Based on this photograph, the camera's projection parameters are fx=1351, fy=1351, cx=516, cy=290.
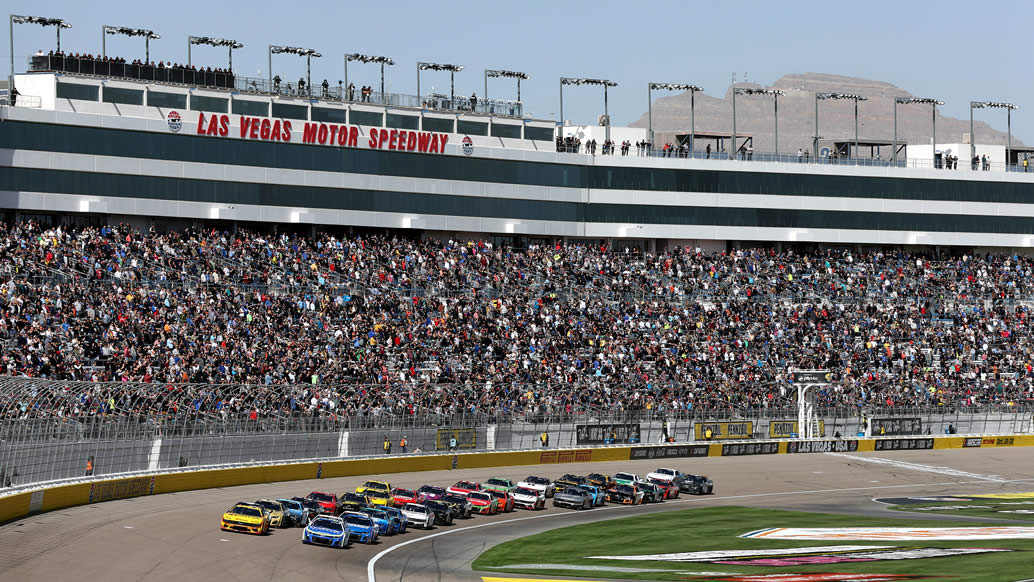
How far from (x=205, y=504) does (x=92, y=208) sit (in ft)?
107

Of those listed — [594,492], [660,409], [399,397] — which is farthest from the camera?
[660,409]

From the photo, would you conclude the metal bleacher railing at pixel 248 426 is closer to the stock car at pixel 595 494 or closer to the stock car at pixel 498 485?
the stock car at pixel 498 485

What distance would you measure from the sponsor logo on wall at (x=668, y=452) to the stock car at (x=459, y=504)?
18831 millimetres

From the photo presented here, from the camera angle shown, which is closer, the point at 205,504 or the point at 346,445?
the point at 205,504

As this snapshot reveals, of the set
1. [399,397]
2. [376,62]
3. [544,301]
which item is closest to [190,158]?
[376,62]

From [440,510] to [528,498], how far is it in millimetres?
6221

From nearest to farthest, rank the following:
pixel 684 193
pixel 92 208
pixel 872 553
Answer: pixel 872 553 < pixel 92 208 < pixel 684 193

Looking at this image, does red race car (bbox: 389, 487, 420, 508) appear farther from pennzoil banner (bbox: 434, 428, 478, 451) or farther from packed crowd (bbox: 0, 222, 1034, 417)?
pennzoil banner (bbox: 434, 428, 478, 451)

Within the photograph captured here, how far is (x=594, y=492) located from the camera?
51469 mm

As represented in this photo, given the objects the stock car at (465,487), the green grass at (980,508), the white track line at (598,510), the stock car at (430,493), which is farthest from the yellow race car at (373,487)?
the green grass at (980,508)

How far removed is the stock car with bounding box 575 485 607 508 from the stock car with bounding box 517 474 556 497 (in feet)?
3.98

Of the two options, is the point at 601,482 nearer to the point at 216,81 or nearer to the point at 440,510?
the point at 440,510

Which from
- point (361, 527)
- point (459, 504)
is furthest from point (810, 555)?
point (361, 527)

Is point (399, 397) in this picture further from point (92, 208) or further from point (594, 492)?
point (92, 208)
